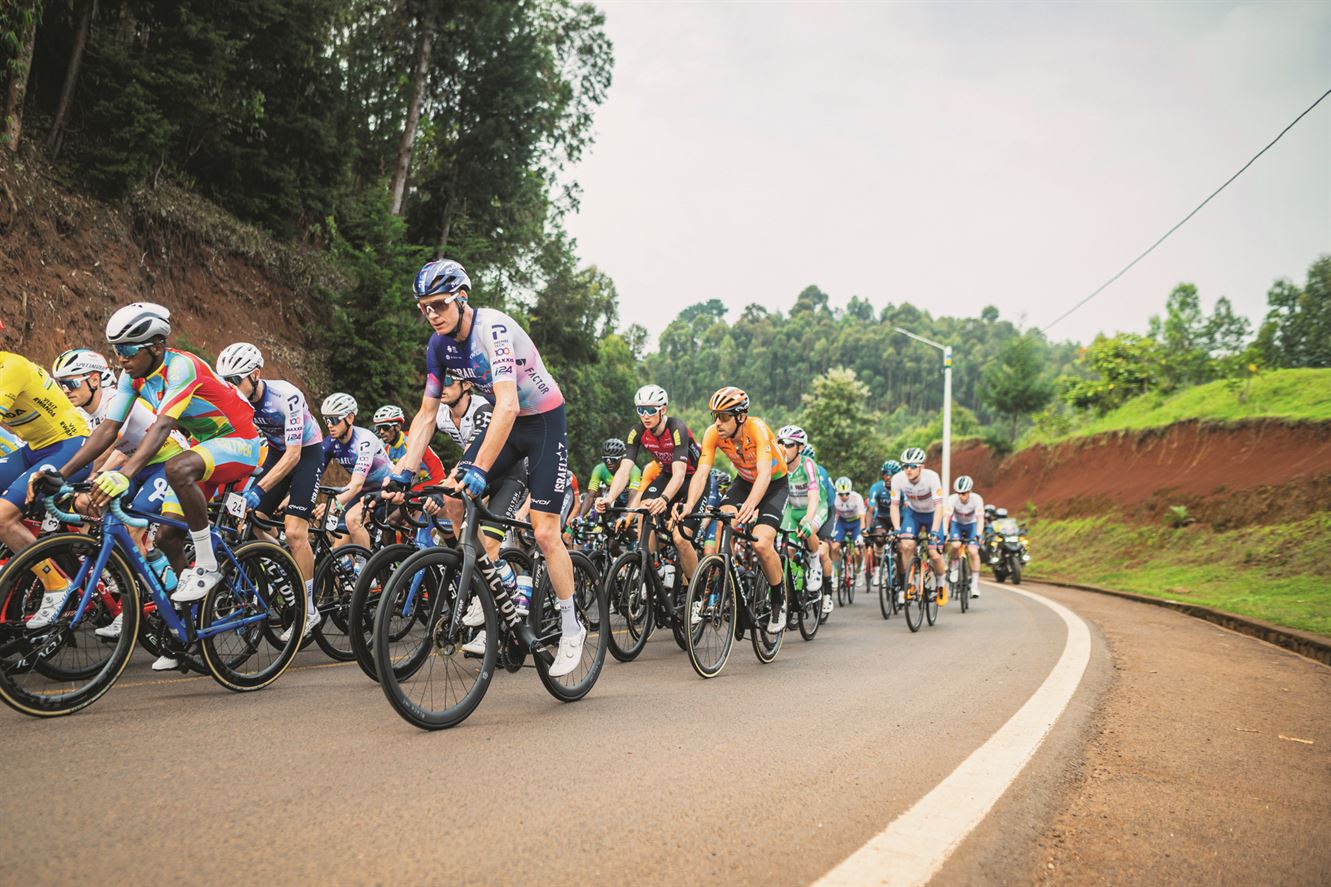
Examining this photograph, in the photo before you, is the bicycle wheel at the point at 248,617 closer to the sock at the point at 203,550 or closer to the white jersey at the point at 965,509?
the sock at the point at 203,550

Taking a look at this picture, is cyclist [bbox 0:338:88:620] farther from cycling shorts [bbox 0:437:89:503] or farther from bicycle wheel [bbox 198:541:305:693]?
bicycle wheel [bbox 198:541:305:693]

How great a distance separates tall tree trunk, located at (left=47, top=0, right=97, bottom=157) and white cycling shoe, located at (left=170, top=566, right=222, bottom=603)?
47.8 ft

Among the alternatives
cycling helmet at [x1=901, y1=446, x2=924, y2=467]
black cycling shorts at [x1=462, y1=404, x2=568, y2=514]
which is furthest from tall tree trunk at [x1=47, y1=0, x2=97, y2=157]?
cycling helmet at [x1=901, y1=446, x2=924, y2=467]

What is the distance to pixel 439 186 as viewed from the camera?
2809 centimetres

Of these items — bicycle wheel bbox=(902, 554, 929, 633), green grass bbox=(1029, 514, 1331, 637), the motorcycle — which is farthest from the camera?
the motorcycle

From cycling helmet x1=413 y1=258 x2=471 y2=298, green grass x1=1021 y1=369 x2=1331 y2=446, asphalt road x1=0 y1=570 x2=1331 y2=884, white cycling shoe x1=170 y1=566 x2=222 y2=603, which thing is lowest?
asphalt road x1=0 y1=570 x2=1331 y2=884

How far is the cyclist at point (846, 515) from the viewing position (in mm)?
14375

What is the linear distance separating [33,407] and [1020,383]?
53.4 metres

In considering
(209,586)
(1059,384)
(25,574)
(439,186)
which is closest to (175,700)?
(209,586)

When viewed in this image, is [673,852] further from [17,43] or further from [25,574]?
[17,43]

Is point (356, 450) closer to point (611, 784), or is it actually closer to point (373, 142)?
point (611, 784)

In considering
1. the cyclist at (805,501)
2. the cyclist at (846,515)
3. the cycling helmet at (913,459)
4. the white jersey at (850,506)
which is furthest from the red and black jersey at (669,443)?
the white jersey at (850,506)

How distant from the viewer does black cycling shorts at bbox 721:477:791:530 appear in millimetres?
7812

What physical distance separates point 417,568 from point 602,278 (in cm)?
6704
